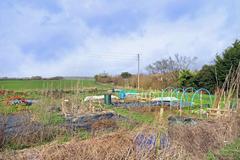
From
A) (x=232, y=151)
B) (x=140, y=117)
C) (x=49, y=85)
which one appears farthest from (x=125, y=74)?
(x=232, y=151)

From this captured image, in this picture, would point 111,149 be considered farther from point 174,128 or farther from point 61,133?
point 61,133

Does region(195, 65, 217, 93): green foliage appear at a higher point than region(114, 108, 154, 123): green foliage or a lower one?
higher

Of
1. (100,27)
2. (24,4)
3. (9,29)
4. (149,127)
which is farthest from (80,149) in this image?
(100,27)

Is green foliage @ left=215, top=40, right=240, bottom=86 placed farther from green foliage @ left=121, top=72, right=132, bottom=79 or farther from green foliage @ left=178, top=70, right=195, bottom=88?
green foliage @ left=121, top=72, right=132, bottom=79

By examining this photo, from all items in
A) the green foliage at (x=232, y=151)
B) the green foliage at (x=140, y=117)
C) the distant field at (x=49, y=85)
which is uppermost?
the distant field at (x=49, y=85)

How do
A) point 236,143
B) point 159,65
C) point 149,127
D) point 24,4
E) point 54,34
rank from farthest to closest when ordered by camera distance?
point 159,65 < point 54,34 < point 24,4 < point 236,143 < point 149,127

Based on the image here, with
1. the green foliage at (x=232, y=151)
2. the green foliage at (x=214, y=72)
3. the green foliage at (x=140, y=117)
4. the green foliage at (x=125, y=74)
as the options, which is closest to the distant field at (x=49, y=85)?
the green foliage at (x=140, y=117)

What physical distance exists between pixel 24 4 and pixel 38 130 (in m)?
3.57

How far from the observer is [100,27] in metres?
10.2

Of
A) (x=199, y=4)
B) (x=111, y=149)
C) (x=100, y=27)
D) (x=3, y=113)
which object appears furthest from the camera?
(x=100, y=27)

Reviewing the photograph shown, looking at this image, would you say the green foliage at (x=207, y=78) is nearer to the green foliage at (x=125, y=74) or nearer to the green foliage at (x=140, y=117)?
the green foliage at (x=140, y=117)

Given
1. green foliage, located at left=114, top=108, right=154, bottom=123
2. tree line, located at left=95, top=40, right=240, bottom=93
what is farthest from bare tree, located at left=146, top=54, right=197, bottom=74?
green foliage, located at left=114, top=108, right=154, bottom=123

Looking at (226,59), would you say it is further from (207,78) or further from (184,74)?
(184,74)

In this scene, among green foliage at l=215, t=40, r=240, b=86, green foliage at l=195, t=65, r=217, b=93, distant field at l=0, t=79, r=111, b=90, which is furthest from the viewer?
green foliage at l=195, t=65, r=217, b=93
